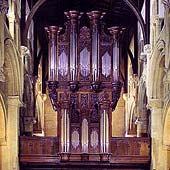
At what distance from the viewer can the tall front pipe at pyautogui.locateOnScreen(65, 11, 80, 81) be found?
29.2 m

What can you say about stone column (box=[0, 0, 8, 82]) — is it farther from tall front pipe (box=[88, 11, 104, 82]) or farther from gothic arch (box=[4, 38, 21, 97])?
tall front pipe (box=[88, 11, 104, 82])

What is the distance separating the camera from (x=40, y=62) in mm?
38469

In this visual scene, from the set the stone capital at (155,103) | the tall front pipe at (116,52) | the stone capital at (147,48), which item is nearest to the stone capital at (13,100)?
the tall front pipe at (116,52)

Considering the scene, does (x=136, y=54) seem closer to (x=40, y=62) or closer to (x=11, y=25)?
(x=40, y=62)

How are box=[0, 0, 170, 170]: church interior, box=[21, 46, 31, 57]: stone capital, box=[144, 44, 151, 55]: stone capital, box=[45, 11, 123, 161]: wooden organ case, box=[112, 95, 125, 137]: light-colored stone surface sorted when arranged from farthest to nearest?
box=[112, 95, 125, 137]: light-colored stone surface < box=[21, 46, 31, 57]: stone capital < box=[144, 44, 151, 55]: stone capital < box=[45, 11, 123, 161]: wooden organ case < box=[0, 0, 170, 170]: church interior

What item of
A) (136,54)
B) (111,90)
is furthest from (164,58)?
(136,54)

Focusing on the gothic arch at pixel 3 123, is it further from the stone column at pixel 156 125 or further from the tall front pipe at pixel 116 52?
the stone column at pixel 156 125

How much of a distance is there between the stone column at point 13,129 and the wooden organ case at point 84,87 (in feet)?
4.42

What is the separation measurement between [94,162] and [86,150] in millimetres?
477

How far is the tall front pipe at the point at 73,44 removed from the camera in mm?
29170

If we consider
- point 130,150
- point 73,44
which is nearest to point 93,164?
point 130,150

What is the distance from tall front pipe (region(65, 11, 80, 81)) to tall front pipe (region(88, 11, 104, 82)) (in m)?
0.56

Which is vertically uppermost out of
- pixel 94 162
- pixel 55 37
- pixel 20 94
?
pixel 55 37

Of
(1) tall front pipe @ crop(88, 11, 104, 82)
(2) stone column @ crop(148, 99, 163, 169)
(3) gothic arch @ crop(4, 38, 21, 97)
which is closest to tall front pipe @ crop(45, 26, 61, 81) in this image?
(3) gothic arch @ crop(4, 38, 21, 97)
